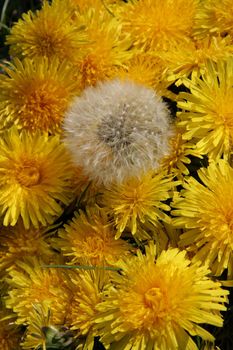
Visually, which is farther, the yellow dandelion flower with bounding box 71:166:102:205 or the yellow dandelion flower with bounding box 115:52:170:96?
the yellow dandelion flower with bounding box 115:52:170:96

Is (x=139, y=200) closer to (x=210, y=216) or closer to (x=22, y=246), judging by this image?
(x=210, y=216)

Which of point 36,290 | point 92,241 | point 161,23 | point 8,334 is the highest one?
point 161,23

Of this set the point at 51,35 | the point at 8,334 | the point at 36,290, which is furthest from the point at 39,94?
the point at 8,334

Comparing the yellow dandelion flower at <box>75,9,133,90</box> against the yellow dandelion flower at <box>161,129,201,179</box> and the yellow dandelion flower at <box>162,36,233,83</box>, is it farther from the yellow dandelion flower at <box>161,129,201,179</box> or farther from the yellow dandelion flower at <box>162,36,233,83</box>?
the yellow dandelion flower at <box>161,129,201,179</box>

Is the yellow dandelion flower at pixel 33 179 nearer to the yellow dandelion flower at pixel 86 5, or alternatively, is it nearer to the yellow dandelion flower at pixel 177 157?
the yellow dandelion flower at pixel 177 157

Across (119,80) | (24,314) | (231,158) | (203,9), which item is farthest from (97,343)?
(203,9)

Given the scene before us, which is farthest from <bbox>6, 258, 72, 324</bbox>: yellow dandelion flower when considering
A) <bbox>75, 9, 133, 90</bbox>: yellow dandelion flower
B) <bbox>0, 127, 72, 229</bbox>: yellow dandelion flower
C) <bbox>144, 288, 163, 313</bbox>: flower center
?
<bbox>75, 9, 133, 90</bbox>: yellow dandelion flower
